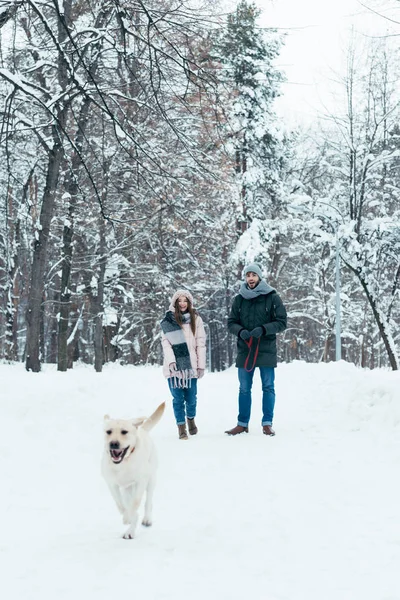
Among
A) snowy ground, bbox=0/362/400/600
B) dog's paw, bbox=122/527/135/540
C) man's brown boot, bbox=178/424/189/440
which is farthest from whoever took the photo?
man's brown boot, bbox=178/424/189/440

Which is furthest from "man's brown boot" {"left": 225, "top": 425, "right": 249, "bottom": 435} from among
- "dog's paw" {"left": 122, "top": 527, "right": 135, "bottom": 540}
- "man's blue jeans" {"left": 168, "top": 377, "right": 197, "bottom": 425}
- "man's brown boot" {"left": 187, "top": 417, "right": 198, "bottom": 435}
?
"dog's paw" {"left": 122, "top": 527, "right": 135, "bottom": 540}

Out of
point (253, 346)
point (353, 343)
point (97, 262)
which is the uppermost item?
point (97, 262)

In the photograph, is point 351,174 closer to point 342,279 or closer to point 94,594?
point 342,279

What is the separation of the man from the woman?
0.53 m

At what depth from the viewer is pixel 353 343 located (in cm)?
4594

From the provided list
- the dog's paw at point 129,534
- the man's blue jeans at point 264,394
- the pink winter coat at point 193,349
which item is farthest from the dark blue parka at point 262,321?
the dog's paw at point 129,534

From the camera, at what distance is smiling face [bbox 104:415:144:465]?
4227mm

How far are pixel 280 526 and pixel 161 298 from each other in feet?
72.2

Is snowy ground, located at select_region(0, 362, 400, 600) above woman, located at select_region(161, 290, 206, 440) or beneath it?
beneath

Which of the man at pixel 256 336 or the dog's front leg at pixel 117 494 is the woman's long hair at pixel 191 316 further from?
the dog's front leg at pixel 117 494

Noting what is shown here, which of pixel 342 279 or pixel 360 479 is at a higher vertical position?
pixel 342 279

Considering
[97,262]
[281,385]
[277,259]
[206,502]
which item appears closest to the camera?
[206,502]

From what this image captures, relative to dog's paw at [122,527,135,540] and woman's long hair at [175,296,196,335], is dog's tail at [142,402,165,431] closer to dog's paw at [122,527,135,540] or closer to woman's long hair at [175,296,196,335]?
dog's paw at [122,527,135,540]

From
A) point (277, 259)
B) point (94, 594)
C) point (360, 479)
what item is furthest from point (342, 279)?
point (94, 594)
